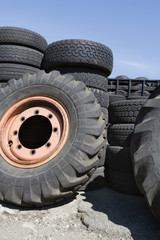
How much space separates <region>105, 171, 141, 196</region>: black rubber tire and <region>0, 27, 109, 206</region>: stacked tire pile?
0.17m

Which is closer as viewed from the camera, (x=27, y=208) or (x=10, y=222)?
(x=10, y=222)

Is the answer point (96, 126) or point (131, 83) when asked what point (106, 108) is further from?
point (131, 83)

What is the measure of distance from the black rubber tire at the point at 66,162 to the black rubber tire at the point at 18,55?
1.01m

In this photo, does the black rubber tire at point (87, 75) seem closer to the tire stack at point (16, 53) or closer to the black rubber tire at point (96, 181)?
the tire stack at point (16, 53)

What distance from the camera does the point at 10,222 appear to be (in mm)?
1768

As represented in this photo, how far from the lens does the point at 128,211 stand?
2.00 meters

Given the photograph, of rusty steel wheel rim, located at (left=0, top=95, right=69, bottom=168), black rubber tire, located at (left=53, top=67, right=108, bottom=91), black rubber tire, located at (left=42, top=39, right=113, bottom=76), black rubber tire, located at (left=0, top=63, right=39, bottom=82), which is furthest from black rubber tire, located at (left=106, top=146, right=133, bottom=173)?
black rubber tire, located at (left=0, top=63, right=39, bottom=82)

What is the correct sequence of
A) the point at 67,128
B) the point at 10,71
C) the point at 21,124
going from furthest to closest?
the point at 10,71, the point at 21,124, the point at 67,128

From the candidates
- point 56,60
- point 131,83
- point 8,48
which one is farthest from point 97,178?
point 131,83

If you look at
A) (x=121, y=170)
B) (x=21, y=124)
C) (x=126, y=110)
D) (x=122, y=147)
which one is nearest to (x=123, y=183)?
(x=121, y=170)

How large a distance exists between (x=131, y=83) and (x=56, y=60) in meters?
3.87

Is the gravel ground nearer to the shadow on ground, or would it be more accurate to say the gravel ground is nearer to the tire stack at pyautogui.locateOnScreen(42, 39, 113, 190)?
the shadow on ground

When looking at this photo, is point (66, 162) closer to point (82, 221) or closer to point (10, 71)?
point (82, 221)

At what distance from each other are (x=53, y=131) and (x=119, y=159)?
2.78ft
